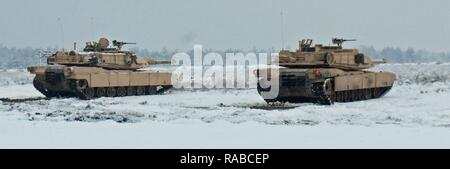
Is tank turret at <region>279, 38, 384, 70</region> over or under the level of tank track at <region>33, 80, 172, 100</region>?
over

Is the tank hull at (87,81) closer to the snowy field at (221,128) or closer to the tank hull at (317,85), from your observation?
the snowy field at (221,128)

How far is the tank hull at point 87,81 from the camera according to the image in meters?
33.0

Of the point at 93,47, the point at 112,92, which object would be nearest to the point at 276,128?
the point at 112,92

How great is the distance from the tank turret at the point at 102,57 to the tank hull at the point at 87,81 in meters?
0.51

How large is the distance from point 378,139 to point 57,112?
11266 mm

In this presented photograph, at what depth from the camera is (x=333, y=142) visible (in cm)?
1400

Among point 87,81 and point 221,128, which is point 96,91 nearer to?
point 87,81

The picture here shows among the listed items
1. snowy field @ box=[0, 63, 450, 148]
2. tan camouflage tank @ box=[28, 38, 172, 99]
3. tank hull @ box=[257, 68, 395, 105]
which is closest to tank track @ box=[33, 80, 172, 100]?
tan camouflage tank @ box=[28, 38, 172, 99]

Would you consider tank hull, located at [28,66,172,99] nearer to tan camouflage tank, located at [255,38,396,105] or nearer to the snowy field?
the snowy field

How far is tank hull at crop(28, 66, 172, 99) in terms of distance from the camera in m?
33.0

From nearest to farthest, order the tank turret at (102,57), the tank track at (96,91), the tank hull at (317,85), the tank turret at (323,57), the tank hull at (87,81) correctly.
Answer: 1. the tank hull at (317,85)
2. the tank turret at (323,57)
3. the tank hull at (87,81)
4. the tank track at (96,91)
5. the tank turret at (102,57)

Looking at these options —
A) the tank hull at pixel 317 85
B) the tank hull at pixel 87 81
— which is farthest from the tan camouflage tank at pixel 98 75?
the tank hull at pixel 317 85

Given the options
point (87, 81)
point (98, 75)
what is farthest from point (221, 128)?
point (98, 75)
